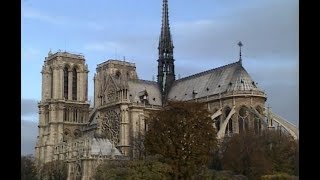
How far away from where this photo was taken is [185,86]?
2852 inches

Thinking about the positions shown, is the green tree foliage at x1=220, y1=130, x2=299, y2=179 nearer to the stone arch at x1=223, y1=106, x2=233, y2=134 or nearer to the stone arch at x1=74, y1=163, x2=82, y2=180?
the stone arch at x1=223, y1=106, x2=233, y2=134

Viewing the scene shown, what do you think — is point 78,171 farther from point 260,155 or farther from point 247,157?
point 260,155

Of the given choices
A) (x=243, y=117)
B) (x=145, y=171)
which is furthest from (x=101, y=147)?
(x=145, y=171)

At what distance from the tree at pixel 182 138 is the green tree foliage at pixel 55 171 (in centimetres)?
2117

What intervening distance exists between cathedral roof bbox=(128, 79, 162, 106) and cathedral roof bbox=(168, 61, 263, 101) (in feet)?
5.43

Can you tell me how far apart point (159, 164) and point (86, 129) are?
43.5 m

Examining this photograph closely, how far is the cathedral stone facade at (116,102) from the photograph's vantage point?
200ft

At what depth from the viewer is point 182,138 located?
1483 inches

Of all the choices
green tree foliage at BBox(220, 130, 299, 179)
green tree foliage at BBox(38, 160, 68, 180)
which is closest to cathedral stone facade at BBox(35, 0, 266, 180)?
green tree foliage at BBox(38, 160, 68, 180)

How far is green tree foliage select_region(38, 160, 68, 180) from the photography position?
59406 mm

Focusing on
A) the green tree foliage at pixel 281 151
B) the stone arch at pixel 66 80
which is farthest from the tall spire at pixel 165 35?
the green tree foliage at pixel 281 151

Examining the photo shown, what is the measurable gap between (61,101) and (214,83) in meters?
21.7
